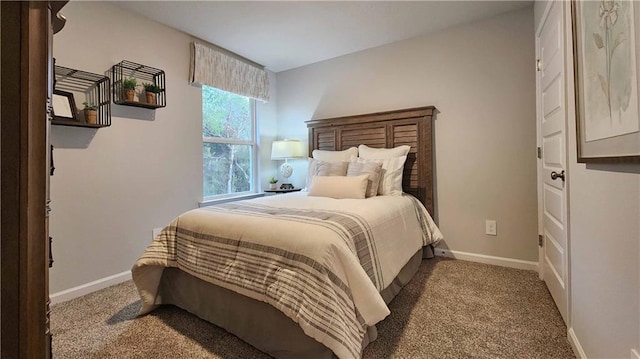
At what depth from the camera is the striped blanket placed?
1.21 metres

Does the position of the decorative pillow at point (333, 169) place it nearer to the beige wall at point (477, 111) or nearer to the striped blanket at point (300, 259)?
the striped blanket at point (300, 259)

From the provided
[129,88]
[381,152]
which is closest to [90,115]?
[129,88]

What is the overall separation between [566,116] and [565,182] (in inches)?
14.4

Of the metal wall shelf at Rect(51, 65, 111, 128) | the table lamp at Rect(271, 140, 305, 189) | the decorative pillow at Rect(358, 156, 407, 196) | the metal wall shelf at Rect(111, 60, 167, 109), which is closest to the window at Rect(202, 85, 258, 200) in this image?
the table lamp at Rect(271, 140, 305, 189)

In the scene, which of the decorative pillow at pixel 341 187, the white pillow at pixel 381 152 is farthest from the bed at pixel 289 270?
the white pillow at pixel 381 152

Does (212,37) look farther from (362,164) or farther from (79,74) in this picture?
(362,164)

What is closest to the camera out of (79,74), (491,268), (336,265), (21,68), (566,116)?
(21,68)

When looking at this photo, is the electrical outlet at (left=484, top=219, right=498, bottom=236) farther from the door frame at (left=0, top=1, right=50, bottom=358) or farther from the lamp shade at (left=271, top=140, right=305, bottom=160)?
the door frame at (left=0, top=1, right=50, bottom=358)

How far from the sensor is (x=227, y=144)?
3.52m

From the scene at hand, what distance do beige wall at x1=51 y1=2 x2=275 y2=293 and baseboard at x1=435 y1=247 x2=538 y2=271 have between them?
107 inches

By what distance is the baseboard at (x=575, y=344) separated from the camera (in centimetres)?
133

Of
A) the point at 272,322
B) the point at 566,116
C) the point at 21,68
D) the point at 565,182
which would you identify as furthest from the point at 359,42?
the point at 21,68

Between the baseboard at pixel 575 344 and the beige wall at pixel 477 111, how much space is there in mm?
1187

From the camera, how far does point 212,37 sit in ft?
9.92
